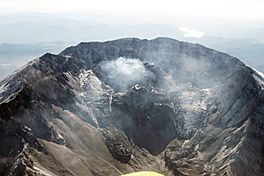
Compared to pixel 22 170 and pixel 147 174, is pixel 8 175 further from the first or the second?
pixel 147 174

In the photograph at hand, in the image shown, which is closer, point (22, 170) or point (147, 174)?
point (147, 174)

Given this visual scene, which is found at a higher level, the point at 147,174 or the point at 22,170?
the point at 147,174

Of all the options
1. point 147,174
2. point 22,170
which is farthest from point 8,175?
point 147,174

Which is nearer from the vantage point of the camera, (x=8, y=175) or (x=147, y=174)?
(x=147, y=174)

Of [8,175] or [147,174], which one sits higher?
[147,174]
